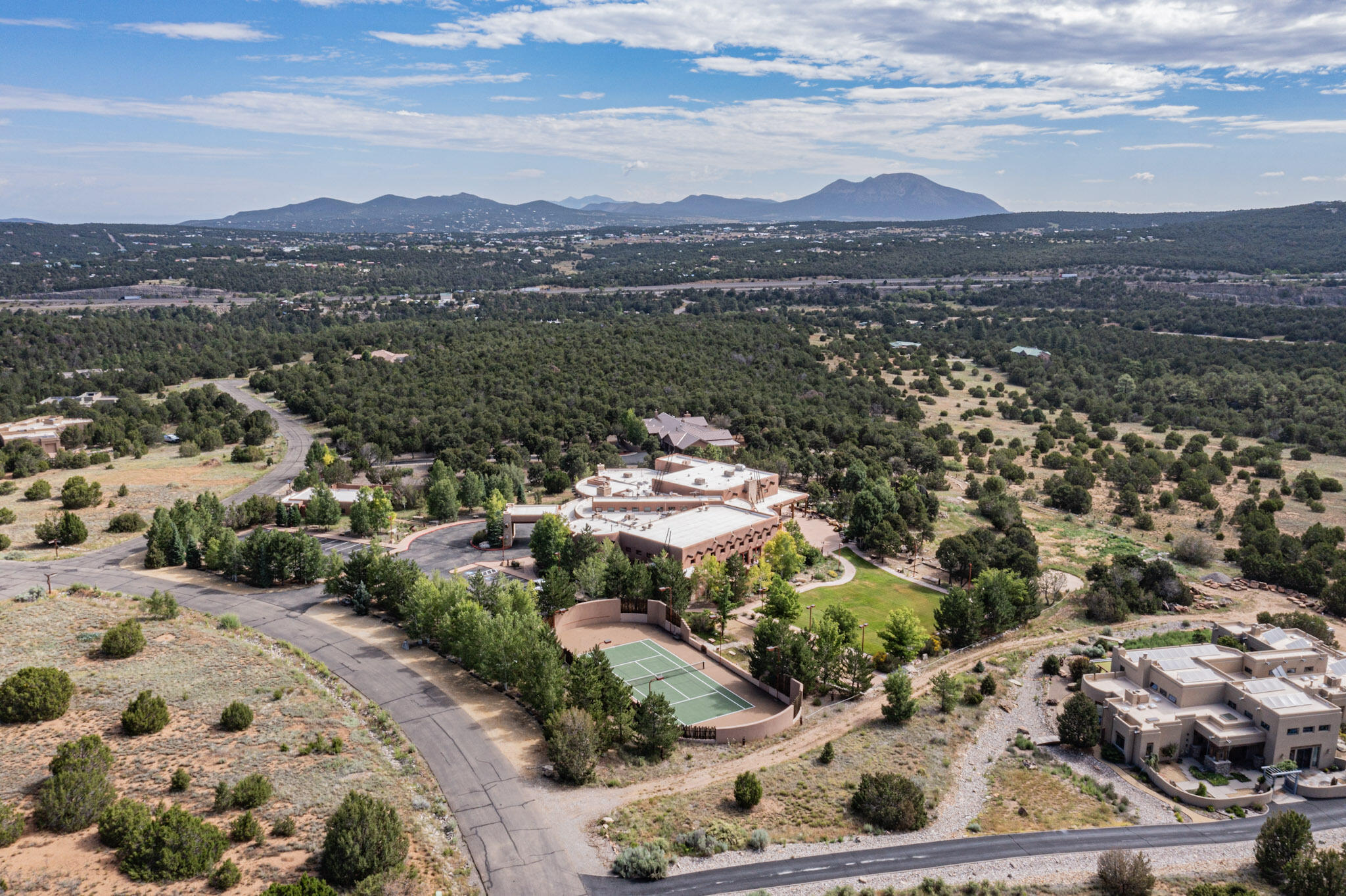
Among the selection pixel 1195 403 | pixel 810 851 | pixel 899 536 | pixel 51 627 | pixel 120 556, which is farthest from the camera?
pixel 1195 403

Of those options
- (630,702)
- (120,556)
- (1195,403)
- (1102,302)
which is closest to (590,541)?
(630,702)

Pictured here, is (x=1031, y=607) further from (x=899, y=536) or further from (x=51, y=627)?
(x=51, y=627)

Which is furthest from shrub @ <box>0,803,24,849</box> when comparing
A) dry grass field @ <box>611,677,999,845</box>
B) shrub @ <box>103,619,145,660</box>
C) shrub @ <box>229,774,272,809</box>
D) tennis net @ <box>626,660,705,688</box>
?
tennis net @ <box>626,660,705,688</box>

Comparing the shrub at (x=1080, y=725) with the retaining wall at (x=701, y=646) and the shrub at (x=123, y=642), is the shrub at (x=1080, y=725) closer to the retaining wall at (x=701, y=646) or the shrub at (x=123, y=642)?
the retaining wall at (x=701, y=646)

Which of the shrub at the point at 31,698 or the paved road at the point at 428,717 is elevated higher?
the shrub at the point at 31,698

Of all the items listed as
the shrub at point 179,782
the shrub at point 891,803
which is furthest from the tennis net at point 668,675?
the shrub at point 179,782

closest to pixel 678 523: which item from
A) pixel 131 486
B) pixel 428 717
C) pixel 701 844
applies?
pixel 428 717
